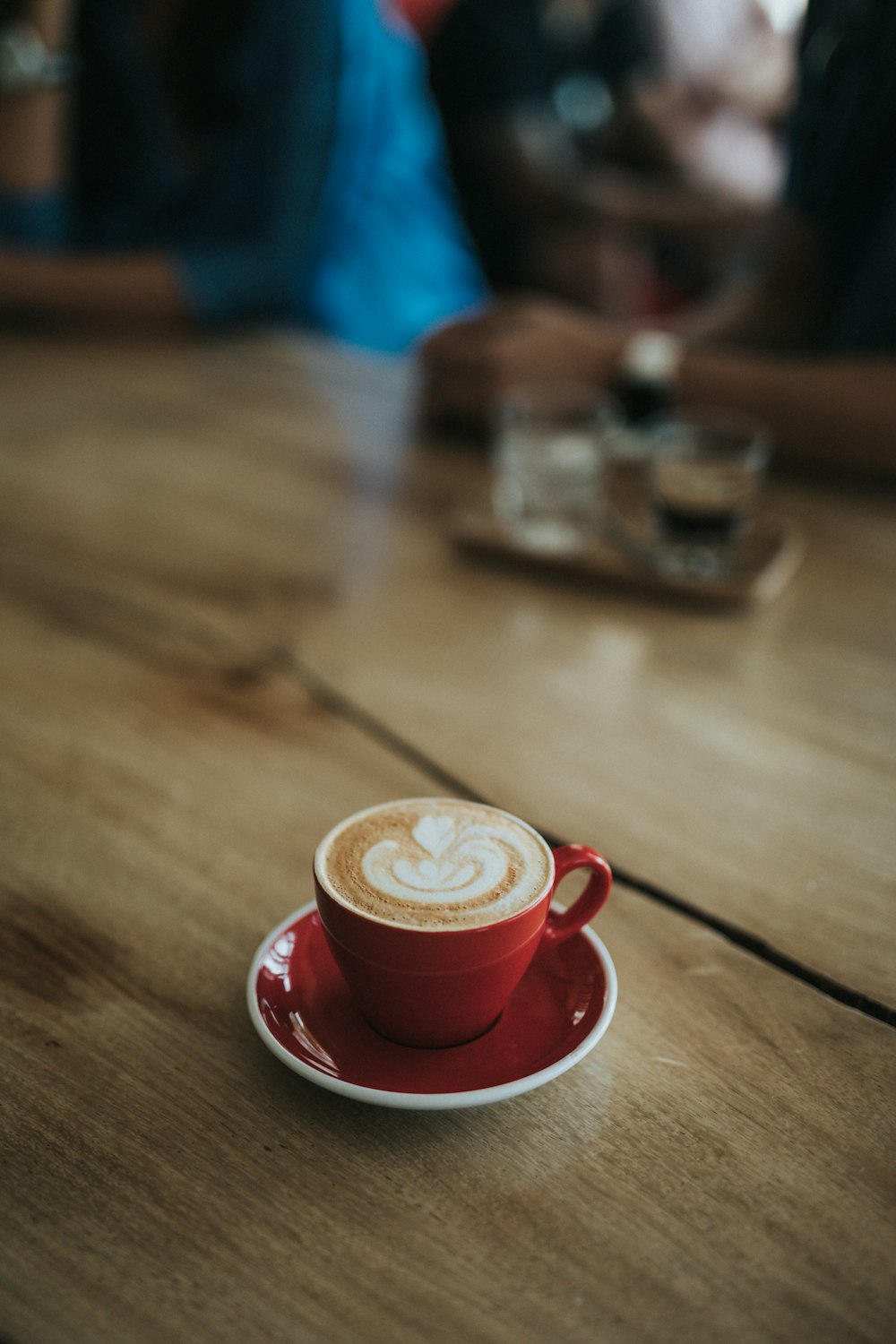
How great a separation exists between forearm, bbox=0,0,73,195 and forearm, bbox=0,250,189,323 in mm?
520

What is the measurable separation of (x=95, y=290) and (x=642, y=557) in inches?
49.5

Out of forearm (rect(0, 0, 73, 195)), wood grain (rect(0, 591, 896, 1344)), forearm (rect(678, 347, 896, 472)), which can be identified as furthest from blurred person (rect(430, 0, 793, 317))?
wood grain (rect(0, 591, 896, 1344))

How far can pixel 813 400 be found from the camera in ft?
4.35

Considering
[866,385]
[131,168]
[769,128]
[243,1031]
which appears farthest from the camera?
[769,128]

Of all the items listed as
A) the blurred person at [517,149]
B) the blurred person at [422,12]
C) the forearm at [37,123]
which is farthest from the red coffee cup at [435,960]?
Answer: the blurred person at [422,12]

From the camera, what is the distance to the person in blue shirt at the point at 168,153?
6.30 ft

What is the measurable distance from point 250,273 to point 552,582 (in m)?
1.23

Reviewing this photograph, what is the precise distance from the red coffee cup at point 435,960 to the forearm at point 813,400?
954mm

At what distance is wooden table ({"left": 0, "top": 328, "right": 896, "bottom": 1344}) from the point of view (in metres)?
0.40

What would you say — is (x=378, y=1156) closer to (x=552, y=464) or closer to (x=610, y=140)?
(x=552, y=464)

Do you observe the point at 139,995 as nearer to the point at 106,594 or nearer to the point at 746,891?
the point at 746,891

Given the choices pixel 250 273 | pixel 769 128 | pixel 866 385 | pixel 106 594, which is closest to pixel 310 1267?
pixel 106 594

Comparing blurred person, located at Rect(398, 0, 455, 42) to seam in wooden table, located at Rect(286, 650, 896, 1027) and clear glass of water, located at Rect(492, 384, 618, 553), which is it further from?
seam in wooden table, located at Rect(286, 650, 896, 1027)

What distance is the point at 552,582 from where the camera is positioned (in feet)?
3.45
